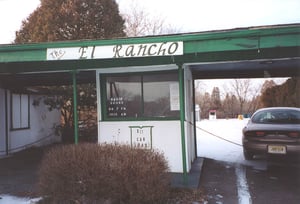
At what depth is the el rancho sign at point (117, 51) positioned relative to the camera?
19.4 ft

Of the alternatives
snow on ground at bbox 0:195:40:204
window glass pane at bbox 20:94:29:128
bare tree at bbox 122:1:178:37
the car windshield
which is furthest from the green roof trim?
bare tree at bbox 122:1:178:37

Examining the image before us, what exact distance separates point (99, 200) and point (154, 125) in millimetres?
2980

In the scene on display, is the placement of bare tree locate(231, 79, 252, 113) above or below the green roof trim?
above

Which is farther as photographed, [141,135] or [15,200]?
[141,135]

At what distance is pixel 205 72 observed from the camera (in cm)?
936

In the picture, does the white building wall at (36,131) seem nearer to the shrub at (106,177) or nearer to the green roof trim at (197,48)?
the green roof trim at (197,48)

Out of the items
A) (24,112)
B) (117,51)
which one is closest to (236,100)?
(24,112)

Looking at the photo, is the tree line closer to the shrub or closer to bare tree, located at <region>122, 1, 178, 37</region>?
bare tree, located at <region>122, 1, 178, 37</region>

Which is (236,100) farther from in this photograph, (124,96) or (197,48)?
(197,48)

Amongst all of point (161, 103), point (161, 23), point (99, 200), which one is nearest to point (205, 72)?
point (161, 103)

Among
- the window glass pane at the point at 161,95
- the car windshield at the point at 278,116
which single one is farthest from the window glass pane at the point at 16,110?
the car windshield at the point at 278,116

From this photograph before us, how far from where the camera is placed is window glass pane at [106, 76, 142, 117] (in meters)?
7.76

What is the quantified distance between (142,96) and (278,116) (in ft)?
13.7

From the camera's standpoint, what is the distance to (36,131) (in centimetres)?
1336
